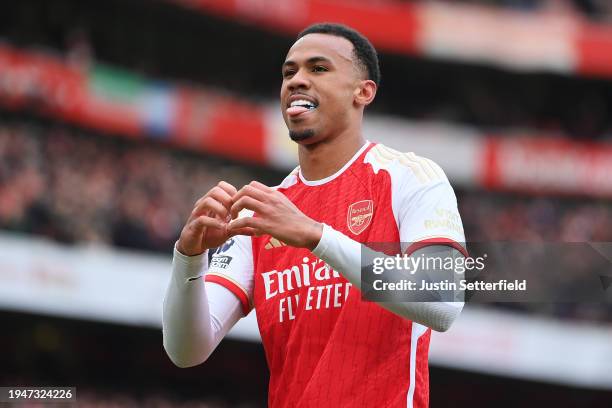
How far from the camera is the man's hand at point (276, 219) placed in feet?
13.3

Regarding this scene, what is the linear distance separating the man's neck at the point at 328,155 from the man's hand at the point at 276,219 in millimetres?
721

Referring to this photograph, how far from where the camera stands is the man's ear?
4910 mm

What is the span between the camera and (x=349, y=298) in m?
4.45

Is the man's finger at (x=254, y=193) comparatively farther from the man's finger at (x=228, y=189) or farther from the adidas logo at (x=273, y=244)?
the adidas logo at (x=273, y=244)

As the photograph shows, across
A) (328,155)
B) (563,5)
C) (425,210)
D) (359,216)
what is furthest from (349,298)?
(563,5)

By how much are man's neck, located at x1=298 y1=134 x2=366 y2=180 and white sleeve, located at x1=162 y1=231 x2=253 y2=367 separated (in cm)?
42

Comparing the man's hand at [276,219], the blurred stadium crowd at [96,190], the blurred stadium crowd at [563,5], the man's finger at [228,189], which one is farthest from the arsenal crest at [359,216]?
the blurred stadium crowd at [563,5]

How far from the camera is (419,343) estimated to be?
4449mm

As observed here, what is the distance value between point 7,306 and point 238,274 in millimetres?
12009

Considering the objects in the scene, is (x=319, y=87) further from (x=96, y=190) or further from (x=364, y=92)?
(x=96, y=190)

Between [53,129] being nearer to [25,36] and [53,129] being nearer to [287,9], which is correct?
[25,36]

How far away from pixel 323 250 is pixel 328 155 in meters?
0.83

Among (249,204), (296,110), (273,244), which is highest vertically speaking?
(296,110)

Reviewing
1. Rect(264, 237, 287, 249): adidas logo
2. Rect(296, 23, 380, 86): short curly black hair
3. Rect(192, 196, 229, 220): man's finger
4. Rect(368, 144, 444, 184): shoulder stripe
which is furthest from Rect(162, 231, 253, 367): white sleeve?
Rect(296, 23, 380, 86): short curly black hair
